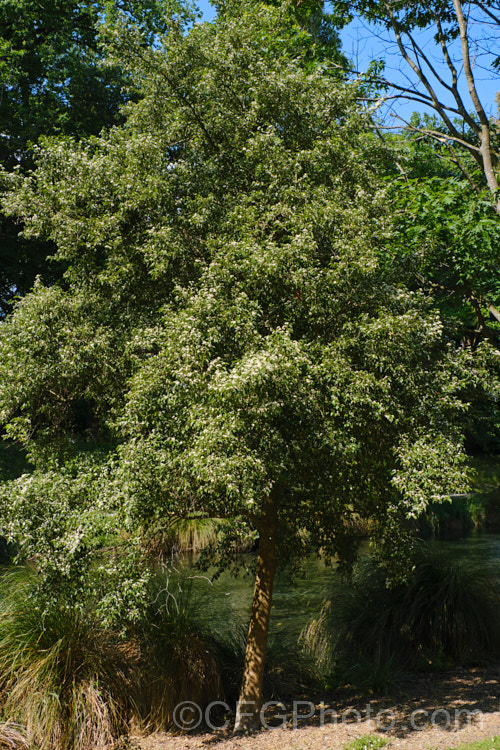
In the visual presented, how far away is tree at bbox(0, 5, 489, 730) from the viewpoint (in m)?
6.12

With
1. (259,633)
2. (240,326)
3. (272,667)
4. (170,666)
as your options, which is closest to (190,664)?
(170,666)

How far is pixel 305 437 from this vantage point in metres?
6.43

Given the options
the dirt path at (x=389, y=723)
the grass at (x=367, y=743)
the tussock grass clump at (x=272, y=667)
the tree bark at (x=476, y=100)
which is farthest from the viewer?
the tree bark at (x=476, y=100)

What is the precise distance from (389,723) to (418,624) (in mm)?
2858

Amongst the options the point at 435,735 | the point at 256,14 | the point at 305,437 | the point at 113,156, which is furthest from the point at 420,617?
the point at 256,14

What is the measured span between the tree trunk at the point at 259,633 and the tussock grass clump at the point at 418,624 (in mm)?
2099

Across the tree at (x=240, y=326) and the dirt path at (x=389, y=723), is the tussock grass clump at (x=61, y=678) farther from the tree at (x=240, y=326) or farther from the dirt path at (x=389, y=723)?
the tree at (x=240, y=326)

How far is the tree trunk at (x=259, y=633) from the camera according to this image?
7.83 m

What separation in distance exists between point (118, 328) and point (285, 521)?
355 centimetres

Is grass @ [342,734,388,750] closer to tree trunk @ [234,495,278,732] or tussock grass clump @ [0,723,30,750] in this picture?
tree trunk @ [234,495,278,732]

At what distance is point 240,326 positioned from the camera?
659 centimetres

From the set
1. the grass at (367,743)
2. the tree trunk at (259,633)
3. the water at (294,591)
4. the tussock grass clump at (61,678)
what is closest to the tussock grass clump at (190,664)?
the tussock grass clump at (61,678)

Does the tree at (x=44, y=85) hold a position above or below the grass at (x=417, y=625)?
above

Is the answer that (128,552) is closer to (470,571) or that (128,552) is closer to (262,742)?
(262,742)
